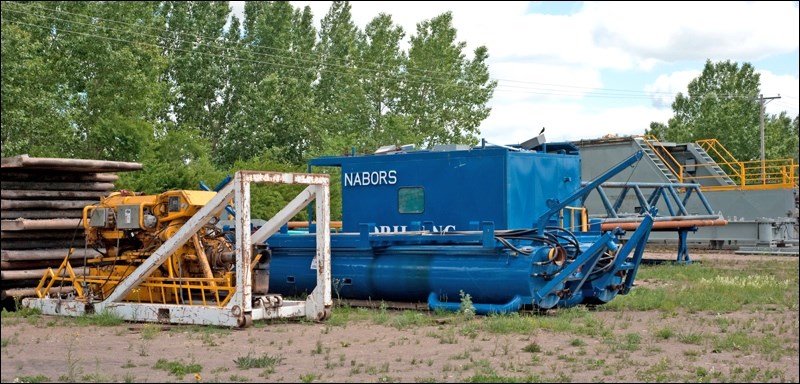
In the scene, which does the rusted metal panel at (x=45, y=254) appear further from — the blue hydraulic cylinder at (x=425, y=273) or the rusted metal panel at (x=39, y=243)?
the blue hydraulic cylinder at (x=425, y=273)

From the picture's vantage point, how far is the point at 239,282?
12.1 meters

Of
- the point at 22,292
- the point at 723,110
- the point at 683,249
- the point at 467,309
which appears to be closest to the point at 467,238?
the point at 467,309

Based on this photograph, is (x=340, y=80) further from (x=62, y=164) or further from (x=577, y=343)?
(x=577, y=343)

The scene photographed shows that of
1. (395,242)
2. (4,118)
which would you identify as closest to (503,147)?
(395,242)

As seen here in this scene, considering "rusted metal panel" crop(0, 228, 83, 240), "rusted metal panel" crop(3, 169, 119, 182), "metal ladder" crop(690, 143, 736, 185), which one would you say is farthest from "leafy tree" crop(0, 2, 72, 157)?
"metal ladder" crop(690, 143, 736, 185)

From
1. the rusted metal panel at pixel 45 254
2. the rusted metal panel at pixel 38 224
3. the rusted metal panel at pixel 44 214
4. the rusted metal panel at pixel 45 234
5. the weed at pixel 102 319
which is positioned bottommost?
the weed at pixel 102 319

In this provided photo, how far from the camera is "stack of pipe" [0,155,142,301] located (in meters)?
14.3

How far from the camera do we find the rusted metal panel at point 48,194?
14.4m

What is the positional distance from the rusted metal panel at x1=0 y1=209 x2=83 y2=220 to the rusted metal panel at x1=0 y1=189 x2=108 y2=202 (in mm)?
204

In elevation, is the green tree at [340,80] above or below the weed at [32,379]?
above

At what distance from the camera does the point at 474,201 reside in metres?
14.6

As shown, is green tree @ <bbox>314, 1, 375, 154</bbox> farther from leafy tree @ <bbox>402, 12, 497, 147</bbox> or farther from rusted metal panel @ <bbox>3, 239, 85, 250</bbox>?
rusted metal panel @ <bbox>3, 239, 85, 250</bbox>

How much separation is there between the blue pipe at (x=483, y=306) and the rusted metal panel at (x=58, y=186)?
5.50 meters

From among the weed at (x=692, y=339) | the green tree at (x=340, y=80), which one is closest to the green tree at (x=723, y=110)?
the green tree at (x=340, y=80)
